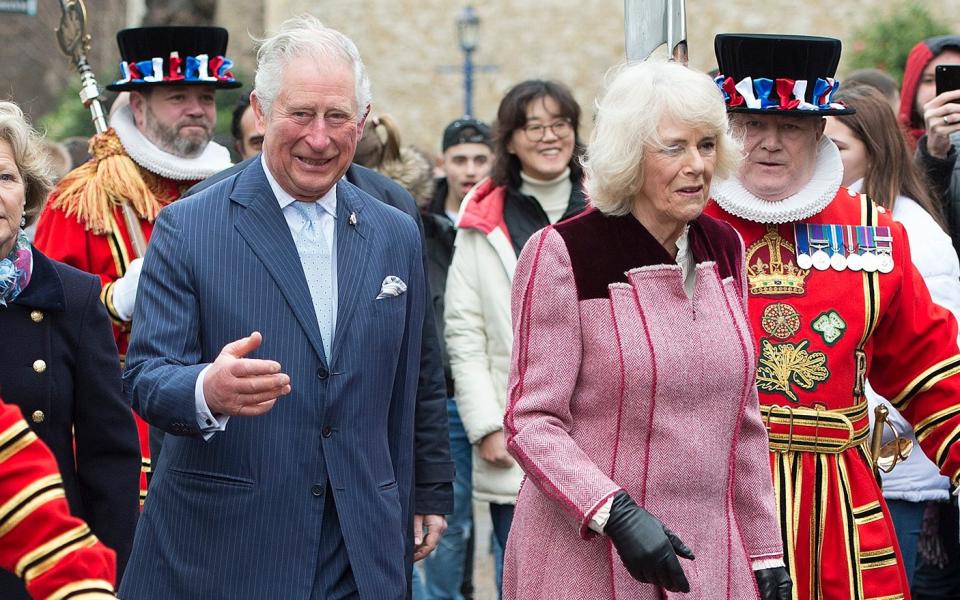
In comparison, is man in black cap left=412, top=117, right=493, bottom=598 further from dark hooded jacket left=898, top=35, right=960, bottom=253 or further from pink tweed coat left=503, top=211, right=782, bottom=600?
pink tweed coat left=503, top=211, right=782, bottom=600

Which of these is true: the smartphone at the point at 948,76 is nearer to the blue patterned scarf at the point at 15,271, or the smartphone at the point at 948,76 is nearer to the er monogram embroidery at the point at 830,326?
the er monogram embroidery at the point at 830,326

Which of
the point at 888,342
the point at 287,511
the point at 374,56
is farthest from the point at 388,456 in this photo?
the point at 374,56

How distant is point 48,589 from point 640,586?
5.21 feet

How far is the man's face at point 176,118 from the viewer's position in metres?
6.03

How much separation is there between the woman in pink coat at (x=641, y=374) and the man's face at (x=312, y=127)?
1.74 feet

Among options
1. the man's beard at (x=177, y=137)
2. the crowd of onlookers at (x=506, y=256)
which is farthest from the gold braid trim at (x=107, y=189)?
the crowd of onlookers at (x=506, y=256)

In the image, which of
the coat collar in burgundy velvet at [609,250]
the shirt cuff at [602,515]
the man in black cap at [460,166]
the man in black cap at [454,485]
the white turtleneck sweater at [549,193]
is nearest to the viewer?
the shirt cuff at [602,515]

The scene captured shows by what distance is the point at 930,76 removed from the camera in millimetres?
7289

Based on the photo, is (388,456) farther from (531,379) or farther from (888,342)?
(888,342)

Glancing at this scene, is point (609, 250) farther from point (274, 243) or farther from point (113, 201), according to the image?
point (113, 201)

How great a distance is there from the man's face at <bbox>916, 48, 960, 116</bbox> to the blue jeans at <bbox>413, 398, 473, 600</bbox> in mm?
2521

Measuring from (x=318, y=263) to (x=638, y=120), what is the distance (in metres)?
0.86

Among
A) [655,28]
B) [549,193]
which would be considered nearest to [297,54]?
[655,28]

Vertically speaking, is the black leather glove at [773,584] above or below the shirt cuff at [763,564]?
below
